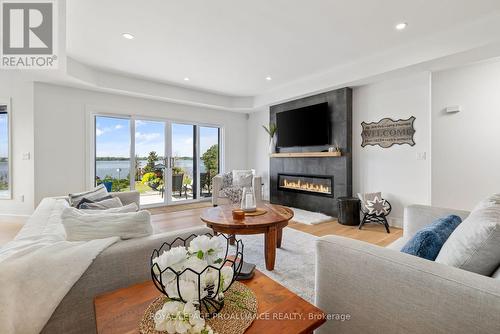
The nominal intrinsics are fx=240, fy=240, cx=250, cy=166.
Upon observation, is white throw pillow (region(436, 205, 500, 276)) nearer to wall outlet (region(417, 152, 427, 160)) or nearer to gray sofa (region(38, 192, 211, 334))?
gray sofa (region(38, 192, 211, 334))

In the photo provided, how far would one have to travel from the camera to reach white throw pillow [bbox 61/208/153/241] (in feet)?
4.27

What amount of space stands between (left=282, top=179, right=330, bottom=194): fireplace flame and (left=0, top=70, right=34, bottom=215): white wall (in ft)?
15.5

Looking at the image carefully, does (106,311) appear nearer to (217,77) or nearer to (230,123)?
(217,77)

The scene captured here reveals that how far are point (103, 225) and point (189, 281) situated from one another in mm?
884

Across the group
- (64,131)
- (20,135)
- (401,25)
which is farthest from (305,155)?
(20,135)

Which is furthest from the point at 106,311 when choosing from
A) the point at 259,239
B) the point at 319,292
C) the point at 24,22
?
the point at 24,22

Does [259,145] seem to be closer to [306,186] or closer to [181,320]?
[306,186]

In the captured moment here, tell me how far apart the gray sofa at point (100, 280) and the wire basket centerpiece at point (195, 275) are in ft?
1.81

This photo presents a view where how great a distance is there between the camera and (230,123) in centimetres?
649

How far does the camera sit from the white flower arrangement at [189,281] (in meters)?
0.67

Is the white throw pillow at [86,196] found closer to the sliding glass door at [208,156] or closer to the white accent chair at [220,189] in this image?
the white accent chair at [220,189]

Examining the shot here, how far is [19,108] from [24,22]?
208 cm

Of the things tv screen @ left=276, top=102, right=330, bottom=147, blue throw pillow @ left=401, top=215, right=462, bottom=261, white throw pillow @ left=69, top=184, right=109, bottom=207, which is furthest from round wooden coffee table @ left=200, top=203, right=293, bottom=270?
tv screen @ left=276, top=102, right=330, bottom=147

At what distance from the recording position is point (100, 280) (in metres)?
1.15
